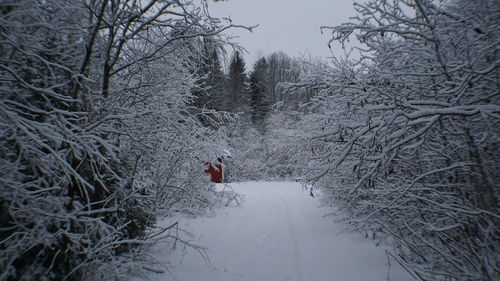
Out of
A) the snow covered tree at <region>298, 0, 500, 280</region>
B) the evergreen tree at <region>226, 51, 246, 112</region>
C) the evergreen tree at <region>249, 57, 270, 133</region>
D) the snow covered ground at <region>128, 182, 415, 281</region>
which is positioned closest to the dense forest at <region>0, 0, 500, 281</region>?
the snow covered tree at <region>298, 0, 500, 280</region>

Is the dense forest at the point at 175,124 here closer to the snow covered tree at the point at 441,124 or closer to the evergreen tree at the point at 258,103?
the snow covered tree at the point at 441,124

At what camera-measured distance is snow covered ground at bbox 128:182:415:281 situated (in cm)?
469

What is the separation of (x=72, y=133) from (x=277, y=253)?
4713 millimetres

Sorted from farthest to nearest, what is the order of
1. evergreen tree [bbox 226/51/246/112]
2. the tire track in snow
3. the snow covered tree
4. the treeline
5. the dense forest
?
evergreen tree [bbox 226/51/246/112] < the tire track in snow < the snow covered tree < the dense forest < the treeline

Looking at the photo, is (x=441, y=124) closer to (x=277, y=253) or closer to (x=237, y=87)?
(x=277, y=253)

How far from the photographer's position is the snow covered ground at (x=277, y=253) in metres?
4.69

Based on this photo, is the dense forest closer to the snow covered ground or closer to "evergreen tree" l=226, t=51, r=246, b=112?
the snow covered ground

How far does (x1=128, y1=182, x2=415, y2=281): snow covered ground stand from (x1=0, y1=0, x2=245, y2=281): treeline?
46.8 inches

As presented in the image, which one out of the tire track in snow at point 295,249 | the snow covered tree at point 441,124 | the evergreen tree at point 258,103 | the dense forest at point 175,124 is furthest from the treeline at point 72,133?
the evergreen tree at point 258,103

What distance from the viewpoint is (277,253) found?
230 inches

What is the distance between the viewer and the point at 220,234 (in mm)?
7125

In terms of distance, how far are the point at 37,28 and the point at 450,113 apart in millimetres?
4571

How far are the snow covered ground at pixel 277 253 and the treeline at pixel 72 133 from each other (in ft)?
3.90

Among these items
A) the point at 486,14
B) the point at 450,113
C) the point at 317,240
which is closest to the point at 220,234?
the point at 317,240
